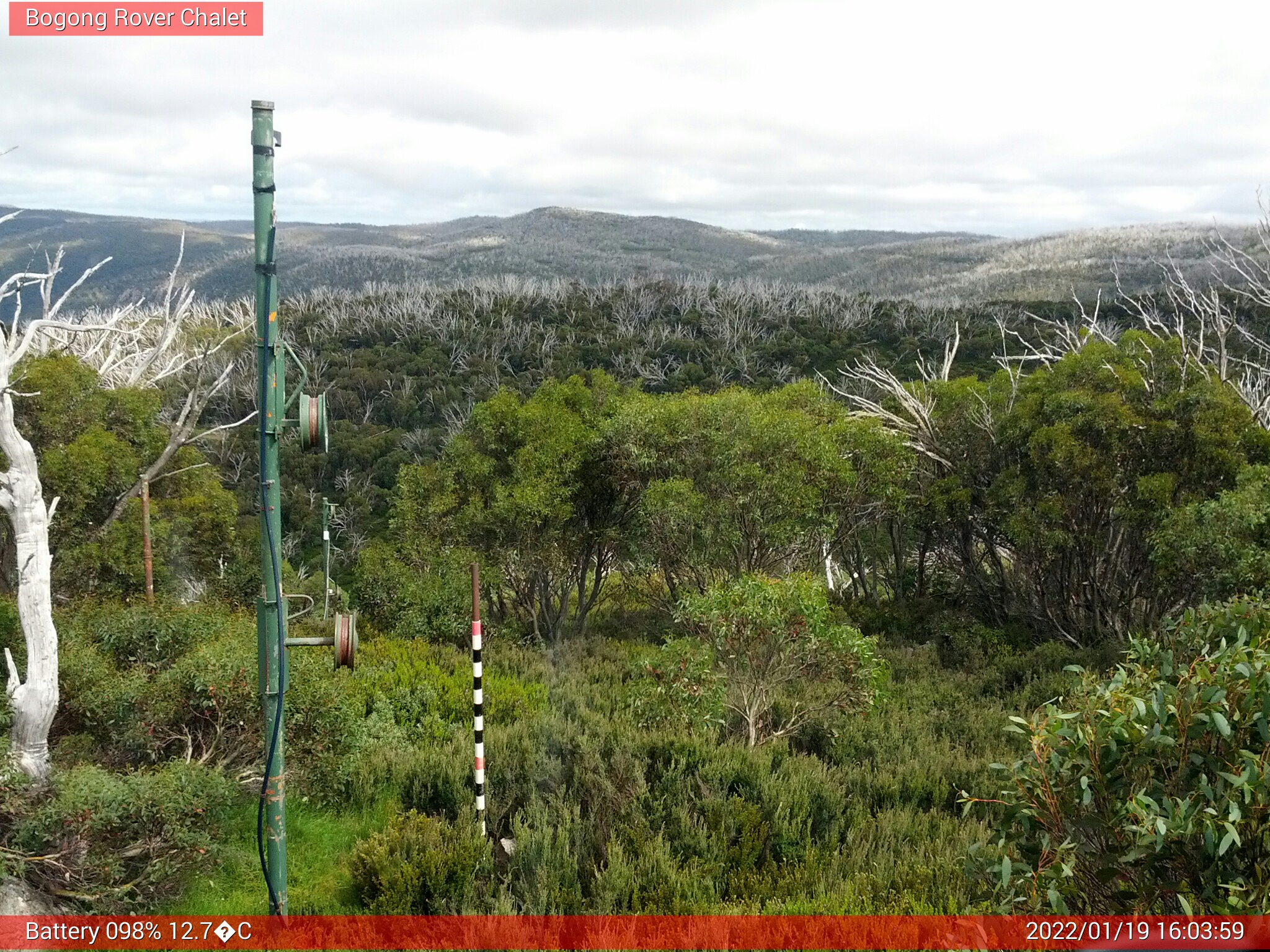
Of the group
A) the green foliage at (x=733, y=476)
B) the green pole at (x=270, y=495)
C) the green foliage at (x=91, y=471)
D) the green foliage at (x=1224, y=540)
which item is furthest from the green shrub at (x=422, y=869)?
the green foliage at (x=1224, y=540)

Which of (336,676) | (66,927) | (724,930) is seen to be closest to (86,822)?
(66,927)

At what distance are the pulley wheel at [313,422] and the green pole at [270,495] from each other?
126 millimetres

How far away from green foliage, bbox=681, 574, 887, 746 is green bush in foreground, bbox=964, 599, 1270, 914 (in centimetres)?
547

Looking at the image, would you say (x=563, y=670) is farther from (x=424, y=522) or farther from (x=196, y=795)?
(x=196, y=795)

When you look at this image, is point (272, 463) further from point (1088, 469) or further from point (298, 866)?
point (1088, 469)

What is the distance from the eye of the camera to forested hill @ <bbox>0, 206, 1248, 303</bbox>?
6738 cm

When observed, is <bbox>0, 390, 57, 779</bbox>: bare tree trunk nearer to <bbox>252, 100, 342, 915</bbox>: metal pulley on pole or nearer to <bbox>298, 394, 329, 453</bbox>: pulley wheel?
<bbox>252, 100, 342, 915</bbox>: metal pulley on pole

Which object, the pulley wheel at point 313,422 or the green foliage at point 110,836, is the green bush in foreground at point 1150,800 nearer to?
the pulley wheel at point 313,422

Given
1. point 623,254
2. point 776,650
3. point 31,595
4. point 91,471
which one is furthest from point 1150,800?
point 623,254

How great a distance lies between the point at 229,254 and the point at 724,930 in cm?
6869

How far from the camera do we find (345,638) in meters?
5.20

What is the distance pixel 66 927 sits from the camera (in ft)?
18.4

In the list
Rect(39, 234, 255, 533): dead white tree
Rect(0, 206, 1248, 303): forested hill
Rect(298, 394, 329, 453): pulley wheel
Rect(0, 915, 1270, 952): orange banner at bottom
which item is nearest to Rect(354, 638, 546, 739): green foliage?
Rect(39, 234, 255, 533): dead white tree

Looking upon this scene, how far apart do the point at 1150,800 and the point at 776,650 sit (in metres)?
6.51
